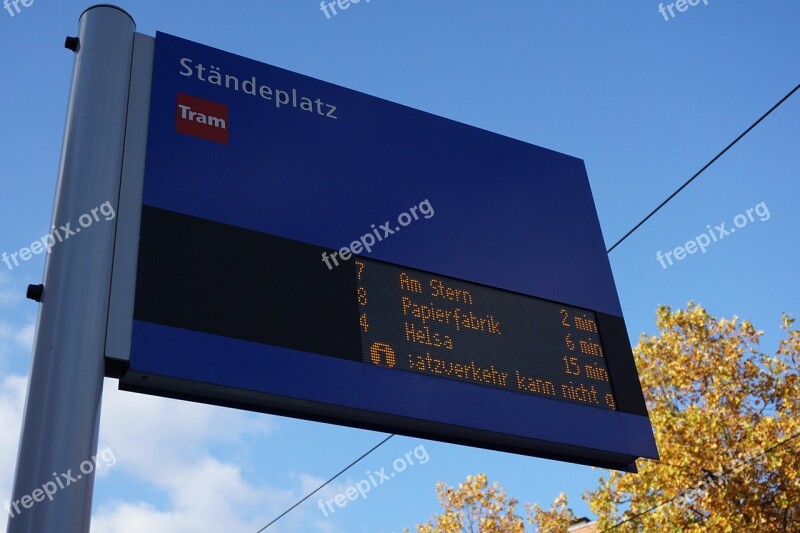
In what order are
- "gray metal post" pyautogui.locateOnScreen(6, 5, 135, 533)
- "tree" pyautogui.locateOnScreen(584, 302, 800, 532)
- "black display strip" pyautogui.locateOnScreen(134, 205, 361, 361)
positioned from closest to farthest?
1. "gray metal post" pyautogui.locateOnScreen(6, 5, 135, 533)
2. "black display strip" pyautogui.locateOnScreen(134, 205, 361, 361)
3. "tree" pyautogui.locateOnScreen(584, 302, 800, 532)

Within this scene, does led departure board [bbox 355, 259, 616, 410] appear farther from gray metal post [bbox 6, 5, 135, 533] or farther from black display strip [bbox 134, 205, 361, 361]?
gray metal post [bbox 6, 5, 135, 533]

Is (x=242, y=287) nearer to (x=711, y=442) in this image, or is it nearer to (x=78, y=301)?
(x=78, y=301)

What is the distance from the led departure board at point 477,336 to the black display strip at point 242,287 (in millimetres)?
199

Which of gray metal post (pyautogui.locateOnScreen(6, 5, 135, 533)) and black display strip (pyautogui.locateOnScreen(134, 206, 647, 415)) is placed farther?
black display strip (pyautogui.locateOnScreen(134, 206, 647, 415))

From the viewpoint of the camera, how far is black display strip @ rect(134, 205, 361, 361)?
5.63 meters

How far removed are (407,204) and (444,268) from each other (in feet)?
2.11

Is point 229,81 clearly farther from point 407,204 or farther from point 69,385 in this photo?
point 69,385

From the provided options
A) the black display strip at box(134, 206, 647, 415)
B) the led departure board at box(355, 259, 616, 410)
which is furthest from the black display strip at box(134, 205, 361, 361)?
the led departure board at box(355, 259, 616, 410)

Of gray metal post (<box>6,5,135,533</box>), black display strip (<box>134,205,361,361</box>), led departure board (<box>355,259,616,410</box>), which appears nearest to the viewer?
gray metal post (<box>6,5,135,533</box>)

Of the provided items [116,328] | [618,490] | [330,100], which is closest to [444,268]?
[330,100]

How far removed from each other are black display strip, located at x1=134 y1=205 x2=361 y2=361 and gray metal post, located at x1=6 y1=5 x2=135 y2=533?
29 centimetres

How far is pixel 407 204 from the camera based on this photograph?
23.3 ft

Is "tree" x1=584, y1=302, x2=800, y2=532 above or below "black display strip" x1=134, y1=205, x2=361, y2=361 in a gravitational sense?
above

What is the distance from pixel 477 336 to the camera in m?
6.42
